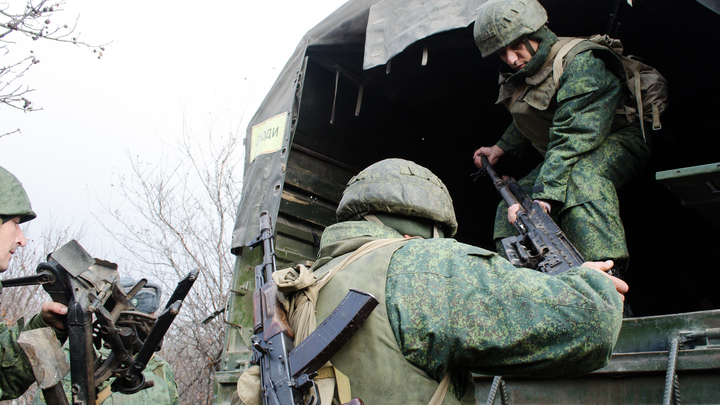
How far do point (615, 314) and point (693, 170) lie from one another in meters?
0.91

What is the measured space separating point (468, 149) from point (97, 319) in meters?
3.38

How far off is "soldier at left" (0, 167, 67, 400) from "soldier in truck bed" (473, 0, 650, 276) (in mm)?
2258

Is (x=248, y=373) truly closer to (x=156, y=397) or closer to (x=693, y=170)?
(x=693, y=170)

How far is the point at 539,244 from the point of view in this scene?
8.76ft

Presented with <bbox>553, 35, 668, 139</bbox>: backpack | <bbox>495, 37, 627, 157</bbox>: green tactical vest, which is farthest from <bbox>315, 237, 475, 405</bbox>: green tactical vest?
<bbox>553, 35, 668, 139</bbox>: backpack

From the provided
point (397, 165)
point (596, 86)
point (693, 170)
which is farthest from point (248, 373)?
point (596, 86)

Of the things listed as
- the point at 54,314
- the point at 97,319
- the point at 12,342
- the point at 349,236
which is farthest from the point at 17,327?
the point at 349,236

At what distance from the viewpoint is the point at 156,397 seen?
3795mm

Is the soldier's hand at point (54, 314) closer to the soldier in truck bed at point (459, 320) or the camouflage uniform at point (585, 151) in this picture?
the soldier in truck bed at point (459, 320)

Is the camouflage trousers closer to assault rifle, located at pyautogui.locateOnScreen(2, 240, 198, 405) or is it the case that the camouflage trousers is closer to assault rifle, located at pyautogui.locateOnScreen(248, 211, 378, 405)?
assault rifle, located at pyautogui.locateOnScreen(248, 211, 378, 405)

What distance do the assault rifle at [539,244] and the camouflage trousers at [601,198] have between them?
14 cm

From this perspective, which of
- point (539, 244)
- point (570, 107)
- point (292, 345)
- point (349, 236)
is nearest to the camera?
point (292, 345)

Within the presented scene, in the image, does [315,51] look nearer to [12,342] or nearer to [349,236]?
[349,236]

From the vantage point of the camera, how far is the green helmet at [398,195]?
2020 mm
